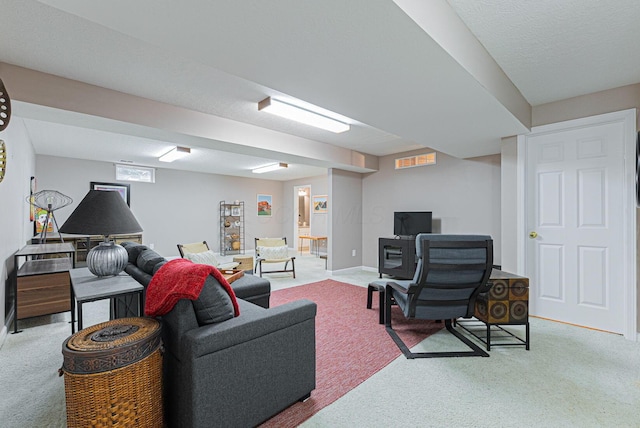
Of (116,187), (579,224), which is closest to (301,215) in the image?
(116,187)

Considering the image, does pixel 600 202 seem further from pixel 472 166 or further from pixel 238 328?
pixel 238 328

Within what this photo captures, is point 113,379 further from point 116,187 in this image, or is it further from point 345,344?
point 116,187

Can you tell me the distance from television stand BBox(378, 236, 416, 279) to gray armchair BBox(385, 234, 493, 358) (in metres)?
2.46

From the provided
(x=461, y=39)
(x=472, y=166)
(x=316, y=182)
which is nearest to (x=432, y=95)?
(x=461, y=39)

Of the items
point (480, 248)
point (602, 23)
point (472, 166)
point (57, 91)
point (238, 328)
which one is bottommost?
point (238, 328)

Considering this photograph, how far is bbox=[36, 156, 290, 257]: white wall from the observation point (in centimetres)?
631

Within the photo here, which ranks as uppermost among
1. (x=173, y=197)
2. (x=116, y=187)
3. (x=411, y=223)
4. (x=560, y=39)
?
(x=560, y=39)

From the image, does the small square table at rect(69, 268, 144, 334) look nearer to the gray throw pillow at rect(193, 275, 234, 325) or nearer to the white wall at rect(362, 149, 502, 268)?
the gray throw pillow at rect(193, 275, 234, 325)

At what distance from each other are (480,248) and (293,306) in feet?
5.27

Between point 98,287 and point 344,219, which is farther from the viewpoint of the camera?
point 344,219

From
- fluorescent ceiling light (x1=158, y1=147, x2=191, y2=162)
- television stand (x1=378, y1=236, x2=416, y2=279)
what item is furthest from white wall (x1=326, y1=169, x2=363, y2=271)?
fluorescent ceiling light (x1=158, y1=147, x2=191, y2=162)

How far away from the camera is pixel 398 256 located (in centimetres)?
521

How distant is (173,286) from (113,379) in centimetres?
46

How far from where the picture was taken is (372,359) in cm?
238
